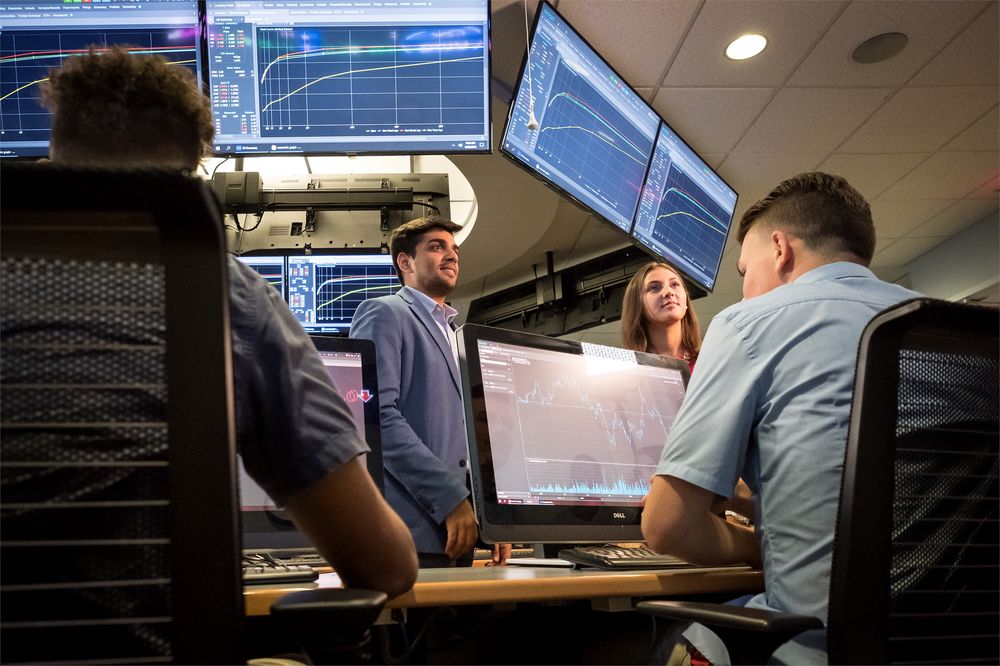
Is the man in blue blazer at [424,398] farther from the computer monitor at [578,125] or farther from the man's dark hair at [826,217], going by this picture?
the man's dark hair at [826,217]

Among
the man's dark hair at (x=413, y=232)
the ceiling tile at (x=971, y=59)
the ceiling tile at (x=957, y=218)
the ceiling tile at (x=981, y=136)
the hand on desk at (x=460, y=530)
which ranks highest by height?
the ceiling tile at (x=971, y=59)

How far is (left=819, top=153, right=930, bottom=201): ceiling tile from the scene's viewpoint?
179 inches

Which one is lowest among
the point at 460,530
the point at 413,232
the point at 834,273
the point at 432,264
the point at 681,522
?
the point at 460,530

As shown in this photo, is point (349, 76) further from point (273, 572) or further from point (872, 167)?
point (872, 167)

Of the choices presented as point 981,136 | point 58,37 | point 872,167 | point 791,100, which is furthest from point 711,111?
point 58,37

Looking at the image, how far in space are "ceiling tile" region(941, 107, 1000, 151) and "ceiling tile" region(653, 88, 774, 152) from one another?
51.3 inches

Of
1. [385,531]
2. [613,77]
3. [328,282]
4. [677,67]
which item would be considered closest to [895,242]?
[677,67]

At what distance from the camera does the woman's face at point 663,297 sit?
10.1 ft

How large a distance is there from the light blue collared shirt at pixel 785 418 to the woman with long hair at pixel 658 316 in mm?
1778

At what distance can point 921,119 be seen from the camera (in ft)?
13.5

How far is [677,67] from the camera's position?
11.6ft

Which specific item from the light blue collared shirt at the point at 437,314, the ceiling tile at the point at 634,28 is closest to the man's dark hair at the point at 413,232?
the light blue collared shirt at the point at 437,314

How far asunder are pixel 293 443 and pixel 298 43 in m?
1.85

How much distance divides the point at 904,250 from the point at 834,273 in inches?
228
